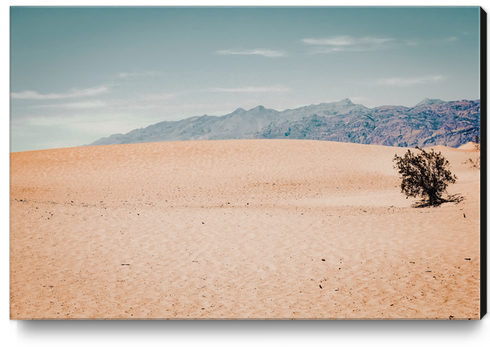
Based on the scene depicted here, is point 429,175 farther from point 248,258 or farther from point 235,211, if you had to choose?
point 248,258

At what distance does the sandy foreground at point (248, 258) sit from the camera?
17.4 feet

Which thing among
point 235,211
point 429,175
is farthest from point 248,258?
point 429,175

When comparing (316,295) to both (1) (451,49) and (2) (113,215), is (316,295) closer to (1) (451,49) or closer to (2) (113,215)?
(1) (451,49)

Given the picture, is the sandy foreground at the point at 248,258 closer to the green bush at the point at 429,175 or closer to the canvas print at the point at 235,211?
the canvas print at the point at 235,211

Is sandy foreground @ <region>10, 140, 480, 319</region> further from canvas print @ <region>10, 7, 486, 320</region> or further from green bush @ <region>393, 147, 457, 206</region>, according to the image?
green bush @ <region>393, 147, 457, 206</region>

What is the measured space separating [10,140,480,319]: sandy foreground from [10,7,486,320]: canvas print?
3cm

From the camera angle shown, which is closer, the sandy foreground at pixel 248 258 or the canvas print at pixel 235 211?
the sandy foreground at pixel 248 258

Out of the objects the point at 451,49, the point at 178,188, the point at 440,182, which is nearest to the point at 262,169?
the point at 178,188

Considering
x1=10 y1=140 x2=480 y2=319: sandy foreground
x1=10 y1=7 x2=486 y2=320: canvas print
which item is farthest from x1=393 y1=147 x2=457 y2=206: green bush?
x1=10 y1=140 x2=480 y2=319: sandy foreground

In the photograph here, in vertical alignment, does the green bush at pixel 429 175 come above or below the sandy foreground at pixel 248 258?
above

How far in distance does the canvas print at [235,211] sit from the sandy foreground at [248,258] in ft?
0.10

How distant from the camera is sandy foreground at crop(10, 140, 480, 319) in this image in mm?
5305

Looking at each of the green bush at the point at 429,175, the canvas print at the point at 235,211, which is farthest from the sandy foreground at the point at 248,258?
the green bush at the point at 429,175

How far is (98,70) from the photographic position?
7.70 metres
